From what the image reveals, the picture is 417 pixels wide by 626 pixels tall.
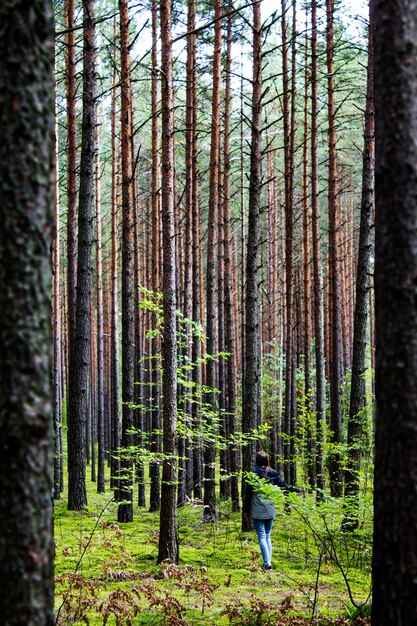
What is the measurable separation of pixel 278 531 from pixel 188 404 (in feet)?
12.3

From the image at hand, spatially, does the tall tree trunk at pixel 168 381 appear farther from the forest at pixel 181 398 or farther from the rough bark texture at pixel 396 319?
the rough bark texture at pixel 396 319

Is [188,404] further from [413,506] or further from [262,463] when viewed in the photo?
[413,506]

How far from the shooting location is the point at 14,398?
2.27 metres

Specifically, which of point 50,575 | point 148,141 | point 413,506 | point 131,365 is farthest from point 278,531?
point 148,141

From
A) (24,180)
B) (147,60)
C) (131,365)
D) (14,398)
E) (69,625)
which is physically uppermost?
(147,60)

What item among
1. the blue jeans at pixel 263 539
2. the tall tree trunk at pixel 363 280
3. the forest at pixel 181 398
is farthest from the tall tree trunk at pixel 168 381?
the tall tree trunk at pixel 363 280

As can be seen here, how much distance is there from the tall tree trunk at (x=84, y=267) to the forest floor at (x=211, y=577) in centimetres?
158

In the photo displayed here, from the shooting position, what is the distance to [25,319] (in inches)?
91.0

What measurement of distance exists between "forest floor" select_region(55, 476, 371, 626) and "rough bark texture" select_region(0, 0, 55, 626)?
349cm

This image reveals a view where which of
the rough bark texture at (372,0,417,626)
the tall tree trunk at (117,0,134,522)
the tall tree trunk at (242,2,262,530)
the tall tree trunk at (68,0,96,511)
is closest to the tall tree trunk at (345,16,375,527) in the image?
the tall tree trunk at (242,2,262,530)

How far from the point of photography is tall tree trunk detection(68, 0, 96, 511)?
11188 millimetres

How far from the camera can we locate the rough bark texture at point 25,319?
2.23m

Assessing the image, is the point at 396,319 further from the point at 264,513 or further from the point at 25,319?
the point at 264,513

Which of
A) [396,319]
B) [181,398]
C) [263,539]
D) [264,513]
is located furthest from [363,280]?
[396,319]
